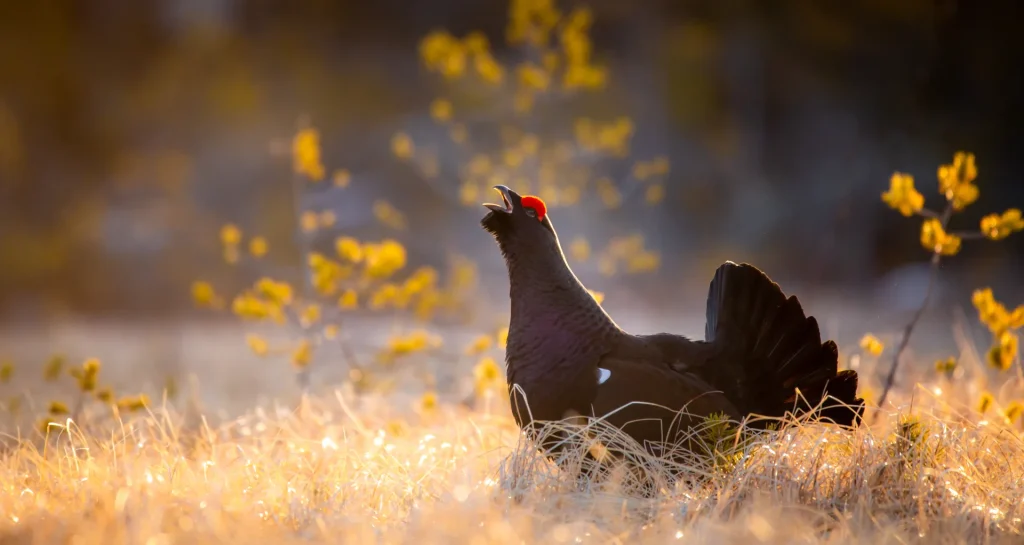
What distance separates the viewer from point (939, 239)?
7.68 ft

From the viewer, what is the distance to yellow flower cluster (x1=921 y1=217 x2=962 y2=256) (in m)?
2.32

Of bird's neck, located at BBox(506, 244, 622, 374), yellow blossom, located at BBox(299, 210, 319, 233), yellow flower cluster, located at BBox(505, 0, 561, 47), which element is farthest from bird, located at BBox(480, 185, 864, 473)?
yellow flower cluster, located at BBox(505, 0, 561, 47)

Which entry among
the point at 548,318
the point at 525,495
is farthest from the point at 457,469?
the point at 548,318

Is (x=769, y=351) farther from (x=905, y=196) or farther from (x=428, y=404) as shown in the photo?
(x=428, y=404)

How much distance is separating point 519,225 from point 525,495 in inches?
23.1

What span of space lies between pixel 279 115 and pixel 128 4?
71.6 inches

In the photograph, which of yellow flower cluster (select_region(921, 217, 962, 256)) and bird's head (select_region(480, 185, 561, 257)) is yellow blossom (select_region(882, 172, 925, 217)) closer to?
yellow flower cluster (select_region(921, 217, 962, 256))

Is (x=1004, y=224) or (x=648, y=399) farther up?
(x=1004, y=224)

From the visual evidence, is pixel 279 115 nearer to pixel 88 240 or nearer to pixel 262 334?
pixel 88 240

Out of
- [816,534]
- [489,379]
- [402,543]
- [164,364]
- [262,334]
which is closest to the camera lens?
[402,543]

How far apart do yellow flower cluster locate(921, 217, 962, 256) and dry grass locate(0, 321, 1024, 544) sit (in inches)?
19.9

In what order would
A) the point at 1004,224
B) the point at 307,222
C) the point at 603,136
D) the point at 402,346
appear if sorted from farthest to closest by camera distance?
the point at 603,136 < the point at 307,222 < the point at 402,346 < the point at 1004,224

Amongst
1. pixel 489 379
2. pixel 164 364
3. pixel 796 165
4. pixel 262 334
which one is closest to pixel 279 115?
pixel 262 334

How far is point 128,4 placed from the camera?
8.28 meters
